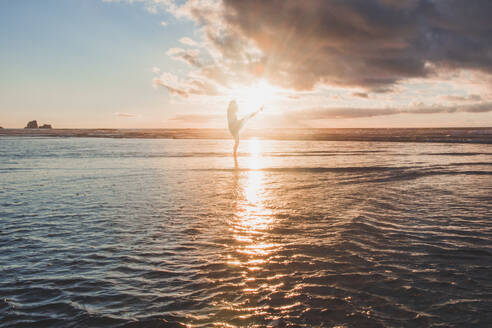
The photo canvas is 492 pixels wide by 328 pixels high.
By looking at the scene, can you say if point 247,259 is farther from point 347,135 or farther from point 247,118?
point 347,135

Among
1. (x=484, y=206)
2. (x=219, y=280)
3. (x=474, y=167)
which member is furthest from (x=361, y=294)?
(x=474, y=167)

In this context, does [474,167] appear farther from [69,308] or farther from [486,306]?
[69,308]

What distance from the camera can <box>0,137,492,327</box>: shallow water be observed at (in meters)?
4.02

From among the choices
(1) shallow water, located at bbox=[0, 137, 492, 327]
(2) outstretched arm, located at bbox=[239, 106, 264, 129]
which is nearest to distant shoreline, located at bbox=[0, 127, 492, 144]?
(2) outstretched arm, located at bbox=[239, 106, 264, 129]

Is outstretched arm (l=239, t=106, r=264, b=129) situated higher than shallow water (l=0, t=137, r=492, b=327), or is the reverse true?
outstretched arm (l=239, t=106, r=264, b=129)

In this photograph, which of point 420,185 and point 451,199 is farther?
point 420,185

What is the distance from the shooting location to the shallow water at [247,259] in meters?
4.02

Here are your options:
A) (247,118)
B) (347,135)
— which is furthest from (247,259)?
(347,135)

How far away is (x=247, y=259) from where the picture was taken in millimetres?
5598

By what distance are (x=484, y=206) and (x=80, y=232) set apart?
10.7 meters

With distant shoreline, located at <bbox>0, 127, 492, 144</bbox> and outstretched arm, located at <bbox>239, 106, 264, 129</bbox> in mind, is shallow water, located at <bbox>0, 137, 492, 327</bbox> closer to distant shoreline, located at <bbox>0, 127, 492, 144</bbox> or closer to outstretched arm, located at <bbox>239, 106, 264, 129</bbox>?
outstretched arm, located at <bbox>239, 106, 264, 129</bbox>

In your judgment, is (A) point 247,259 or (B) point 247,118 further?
(B) point 247,118

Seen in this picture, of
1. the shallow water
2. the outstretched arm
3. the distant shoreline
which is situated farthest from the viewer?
the distant shoreline

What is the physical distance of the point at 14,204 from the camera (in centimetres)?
1005
